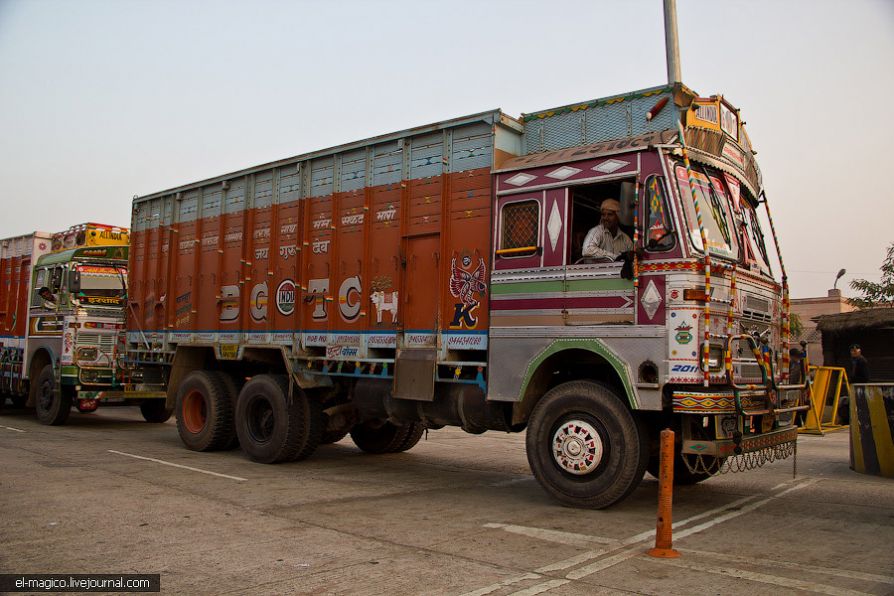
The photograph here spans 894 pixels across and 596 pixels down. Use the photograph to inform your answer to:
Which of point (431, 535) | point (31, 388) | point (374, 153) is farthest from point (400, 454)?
point (31, 388)

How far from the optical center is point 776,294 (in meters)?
8.02

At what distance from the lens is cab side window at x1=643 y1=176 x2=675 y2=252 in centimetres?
669

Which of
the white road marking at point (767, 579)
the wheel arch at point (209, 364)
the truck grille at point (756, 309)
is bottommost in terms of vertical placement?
the white road marking at point (767, 579)

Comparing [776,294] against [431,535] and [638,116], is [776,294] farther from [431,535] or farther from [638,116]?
[431,535]

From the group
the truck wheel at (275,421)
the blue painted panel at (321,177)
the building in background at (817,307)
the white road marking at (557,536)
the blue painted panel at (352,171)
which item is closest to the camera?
the white road marking at (557,536)

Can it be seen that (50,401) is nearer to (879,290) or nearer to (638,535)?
(638,535)

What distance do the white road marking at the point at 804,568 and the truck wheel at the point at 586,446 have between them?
1147 millimetres

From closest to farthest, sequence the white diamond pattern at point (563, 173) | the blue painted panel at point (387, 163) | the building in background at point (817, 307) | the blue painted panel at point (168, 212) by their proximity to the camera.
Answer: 1. the white diamond pattern at point (563, 173)
2. the blue painted panel at point (387, 163)
3. the blue painted panel at point (168, 212)
4. the building in background at point (817, 307)

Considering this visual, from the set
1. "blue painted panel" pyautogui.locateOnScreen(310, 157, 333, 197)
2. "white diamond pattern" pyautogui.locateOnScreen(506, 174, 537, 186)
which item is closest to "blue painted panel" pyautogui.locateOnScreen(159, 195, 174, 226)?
"blue painted panel" pyautogui.locateOnScreen(310, 157, 333, 197)

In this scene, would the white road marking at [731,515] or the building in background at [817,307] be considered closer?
the white road marking at [731,515]

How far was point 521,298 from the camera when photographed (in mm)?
7586

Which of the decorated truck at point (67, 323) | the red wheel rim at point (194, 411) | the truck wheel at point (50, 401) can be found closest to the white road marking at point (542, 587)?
the red wheel rim at point (194, 411)

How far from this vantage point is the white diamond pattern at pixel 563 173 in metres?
7.41

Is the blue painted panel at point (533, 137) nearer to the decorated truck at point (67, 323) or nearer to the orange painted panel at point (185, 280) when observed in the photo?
the orange painted panel at point (185, 280)
